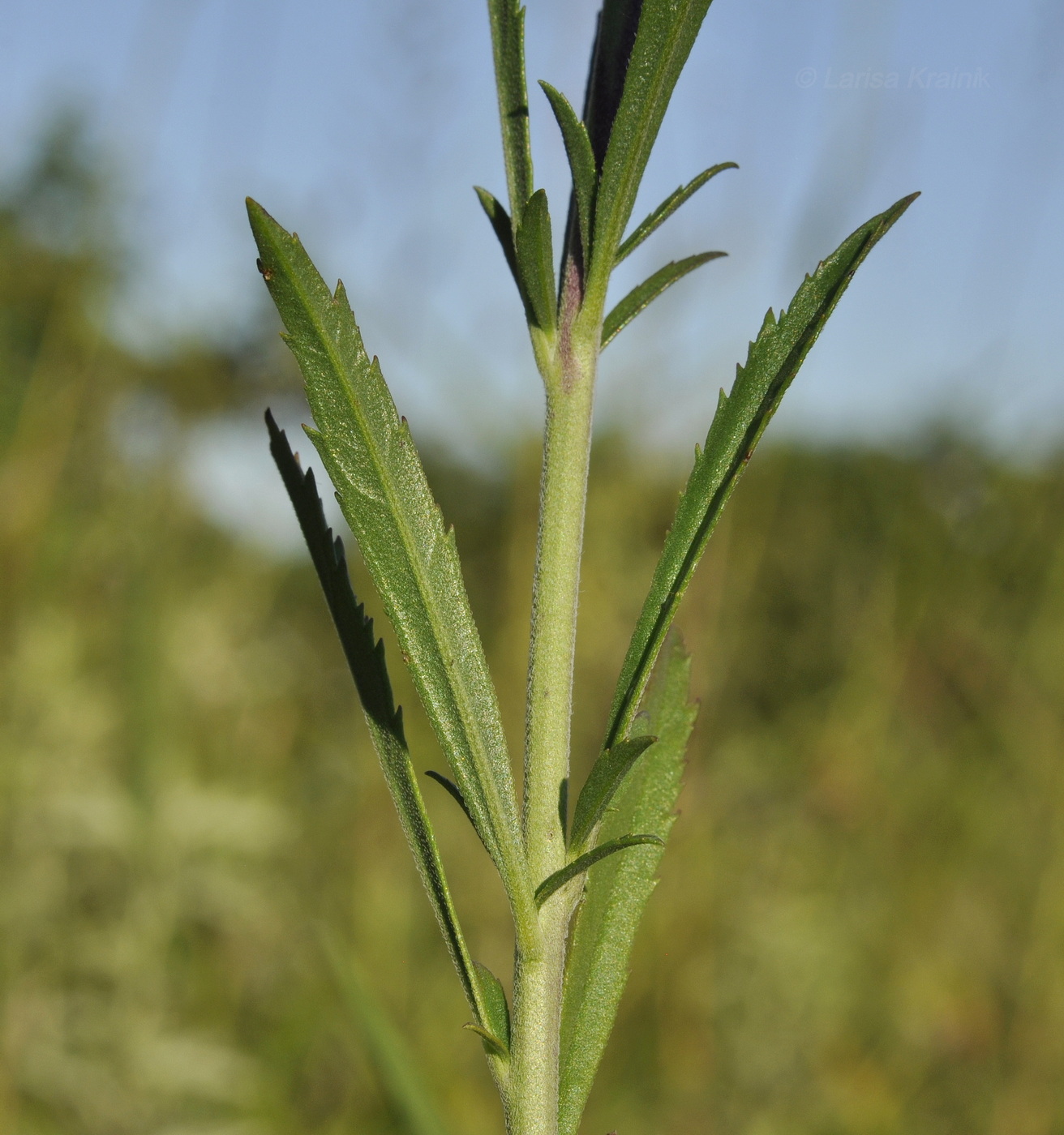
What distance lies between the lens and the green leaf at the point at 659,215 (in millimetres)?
488

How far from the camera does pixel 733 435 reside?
475 millimetres

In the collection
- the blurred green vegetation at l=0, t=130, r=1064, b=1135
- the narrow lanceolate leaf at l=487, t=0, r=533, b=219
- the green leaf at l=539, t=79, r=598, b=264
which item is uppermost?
the narrow lanceolate leaf at l=487, t=0, r=533, b=219

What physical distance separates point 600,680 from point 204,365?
1.15 m

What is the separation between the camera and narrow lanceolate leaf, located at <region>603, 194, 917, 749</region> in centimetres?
46

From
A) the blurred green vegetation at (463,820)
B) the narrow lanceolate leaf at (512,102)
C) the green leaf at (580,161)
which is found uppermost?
the narrow lanceolate leaf at (512,102)

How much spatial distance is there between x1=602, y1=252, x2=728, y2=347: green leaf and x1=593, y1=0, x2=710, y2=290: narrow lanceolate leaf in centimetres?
3

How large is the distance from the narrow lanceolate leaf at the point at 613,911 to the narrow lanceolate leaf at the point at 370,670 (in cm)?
6

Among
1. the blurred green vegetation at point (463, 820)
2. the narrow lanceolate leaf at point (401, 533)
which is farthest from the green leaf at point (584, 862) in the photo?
the blurred green vegetation at point (463, 820)

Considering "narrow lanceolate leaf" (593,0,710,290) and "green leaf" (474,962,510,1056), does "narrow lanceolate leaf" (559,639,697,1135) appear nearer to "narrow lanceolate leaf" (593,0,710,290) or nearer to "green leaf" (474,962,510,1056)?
"green leaf" (474,962,510,1056)

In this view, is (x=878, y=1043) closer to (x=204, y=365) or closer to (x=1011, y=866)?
(x=1011, y=866)

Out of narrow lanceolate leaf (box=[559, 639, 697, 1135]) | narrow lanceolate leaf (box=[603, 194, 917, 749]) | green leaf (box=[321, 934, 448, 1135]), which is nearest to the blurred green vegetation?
green leaf (box=[321, 934, 448, 1135])

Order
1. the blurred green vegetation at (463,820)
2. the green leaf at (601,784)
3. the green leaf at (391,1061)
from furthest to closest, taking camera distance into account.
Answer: the blurred green vegetation at (463,820)
the green leaf at (391,1061)
the green leaf at (601,784)

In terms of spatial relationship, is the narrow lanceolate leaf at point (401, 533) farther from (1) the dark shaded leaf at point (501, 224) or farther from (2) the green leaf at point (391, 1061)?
(2) the green leaf at point (391, 1061)

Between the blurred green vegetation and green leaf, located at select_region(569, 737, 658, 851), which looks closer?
green leaf, located at select_region(569, 737, 658, 851)
